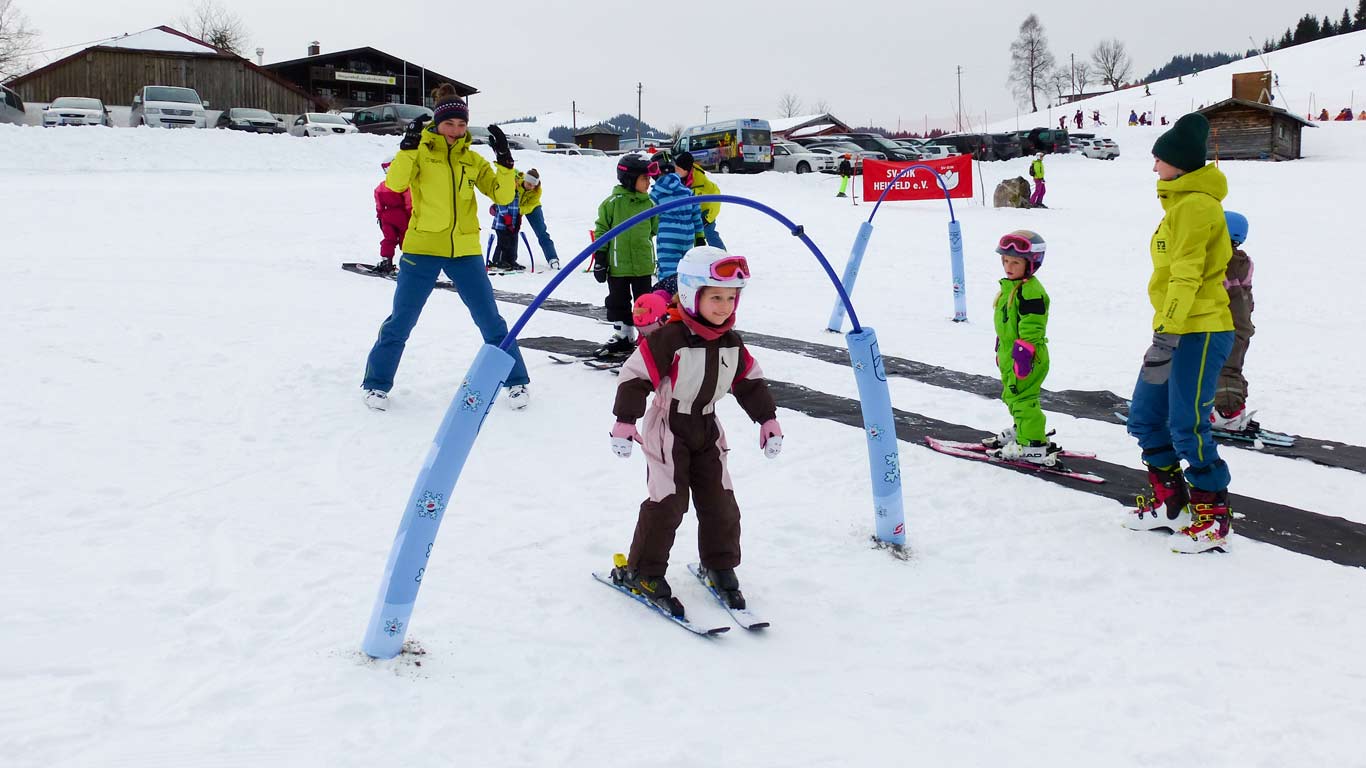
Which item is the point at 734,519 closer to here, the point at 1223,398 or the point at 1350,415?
the point at 1223,398

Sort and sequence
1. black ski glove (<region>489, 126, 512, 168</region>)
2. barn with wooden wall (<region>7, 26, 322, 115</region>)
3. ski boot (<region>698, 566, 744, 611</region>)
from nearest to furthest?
ski boot (<region>698, 566, 744, 611</region>) → black ski glove (<region>489, 126, 512, 168</region>) → barn with wooden wall (<region>7, 26, 322, 115</region>)

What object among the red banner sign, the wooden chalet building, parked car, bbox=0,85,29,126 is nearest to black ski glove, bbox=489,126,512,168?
the red banner sign

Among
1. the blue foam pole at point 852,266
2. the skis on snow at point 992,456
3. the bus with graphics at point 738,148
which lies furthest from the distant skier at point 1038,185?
the skis on snow at point 992,456

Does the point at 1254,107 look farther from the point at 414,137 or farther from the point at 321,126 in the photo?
the point at 414,137

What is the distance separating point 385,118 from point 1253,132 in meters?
29.5

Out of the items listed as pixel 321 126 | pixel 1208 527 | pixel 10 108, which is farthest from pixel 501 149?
pixel 10 108

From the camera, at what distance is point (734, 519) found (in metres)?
3.82

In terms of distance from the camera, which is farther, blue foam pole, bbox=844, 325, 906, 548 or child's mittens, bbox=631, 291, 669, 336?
child's mittens, bbox=631, 291, 669, 336

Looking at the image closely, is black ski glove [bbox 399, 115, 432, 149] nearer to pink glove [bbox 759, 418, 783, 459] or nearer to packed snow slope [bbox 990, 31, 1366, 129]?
pink glove [bbox 759, 418, 783, 459]

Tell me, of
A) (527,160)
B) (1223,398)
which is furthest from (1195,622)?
(527,160)

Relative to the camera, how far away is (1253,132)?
1271 inches

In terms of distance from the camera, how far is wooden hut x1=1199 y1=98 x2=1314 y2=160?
104 feet

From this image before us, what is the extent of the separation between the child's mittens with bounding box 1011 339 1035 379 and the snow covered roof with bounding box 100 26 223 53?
43369mm

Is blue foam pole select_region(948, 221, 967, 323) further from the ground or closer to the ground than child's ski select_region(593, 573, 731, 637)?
further from the ground
